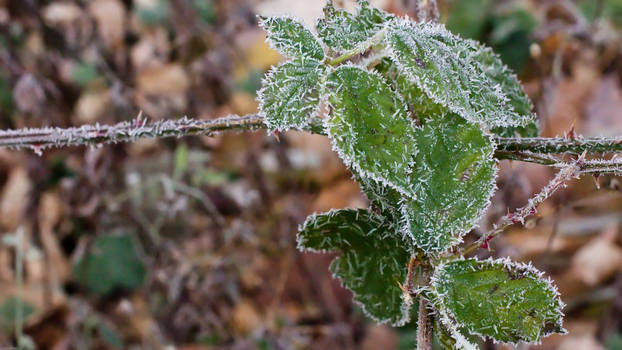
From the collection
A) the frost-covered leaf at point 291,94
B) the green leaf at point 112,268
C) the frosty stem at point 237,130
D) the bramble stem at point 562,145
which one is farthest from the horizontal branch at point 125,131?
the green leaf at point 112,268

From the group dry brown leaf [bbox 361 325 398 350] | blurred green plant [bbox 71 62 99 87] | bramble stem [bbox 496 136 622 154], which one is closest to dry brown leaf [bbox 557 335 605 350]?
dry brown leaf [bbox 361 325 398 350]

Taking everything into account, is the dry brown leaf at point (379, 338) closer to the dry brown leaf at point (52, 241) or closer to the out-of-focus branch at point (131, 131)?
the dry brown leaf at point (52, 241)

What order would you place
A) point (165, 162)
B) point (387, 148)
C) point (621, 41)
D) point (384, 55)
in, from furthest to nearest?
1. point (621, 41)
2. point (165, 162)
3. point (384, 55)
4. point (387, 148)

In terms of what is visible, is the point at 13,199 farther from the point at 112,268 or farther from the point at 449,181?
the point at 449,181

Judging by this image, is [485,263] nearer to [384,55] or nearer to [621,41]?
[384,55]

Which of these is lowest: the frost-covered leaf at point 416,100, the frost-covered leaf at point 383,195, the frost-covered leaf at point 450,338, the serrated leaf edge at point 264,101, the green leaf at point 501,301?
the frost-covered leaf at point 450,338

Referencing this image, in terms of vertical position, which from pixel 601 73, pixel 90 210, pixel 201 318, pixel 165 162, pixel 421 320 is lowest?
pixel 421 320

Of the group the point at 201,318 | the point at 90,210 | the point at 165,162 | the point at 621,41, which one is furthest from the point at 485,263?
the point at 621,41

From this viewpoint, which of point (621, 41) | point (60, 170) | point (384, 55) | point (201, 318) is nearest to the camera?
point (384, 55)
